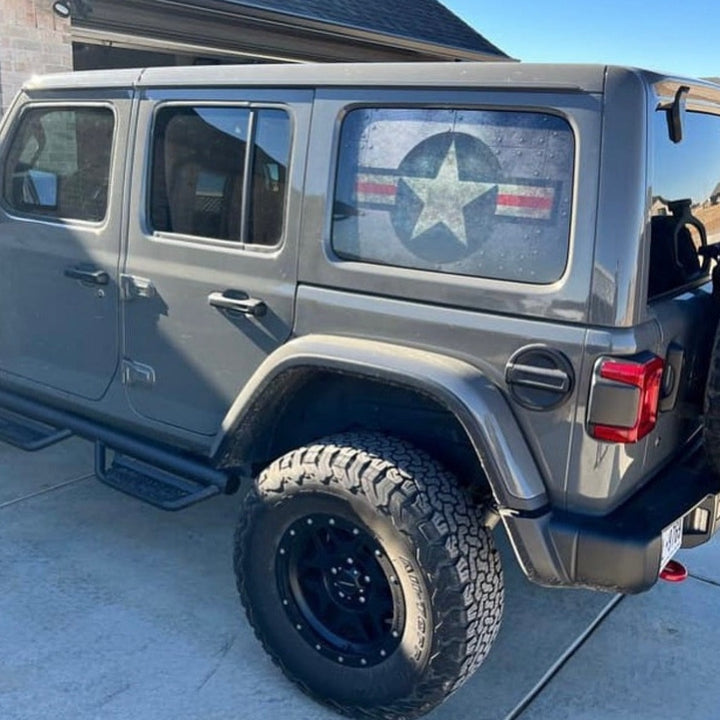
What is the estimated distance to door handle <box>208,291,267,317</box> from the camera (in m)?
2.65

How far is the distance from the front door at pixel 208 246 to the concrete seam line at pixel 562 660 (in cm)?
136

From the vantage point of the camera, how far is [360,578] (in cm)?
247

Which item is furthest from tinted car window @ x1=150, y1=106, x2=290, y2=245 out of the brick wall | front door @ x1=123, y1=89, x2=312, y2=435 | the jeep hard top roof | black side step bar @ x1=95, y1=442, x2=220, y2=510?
the brick wall

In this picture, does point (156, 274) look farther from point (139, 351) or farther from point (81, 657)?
point (81, 657)

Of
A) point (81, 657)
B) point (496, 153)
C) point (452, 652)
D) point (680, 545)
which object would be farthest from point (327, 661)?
point (496, 153)

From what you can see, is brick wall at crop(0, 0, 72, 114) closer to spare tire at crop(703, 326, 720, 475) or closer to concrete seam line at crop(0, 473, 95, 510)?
concrete seam line at crop(0, 473, 95, 510)

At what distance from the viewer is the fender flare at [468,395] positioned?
7.04 feet

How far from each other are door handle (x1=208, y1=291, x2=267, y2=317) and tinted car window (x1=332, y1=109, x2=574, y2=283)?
330mm

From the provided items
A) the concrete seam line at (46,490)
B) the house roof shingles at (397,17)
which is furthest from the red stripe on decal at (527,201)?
the house roof shingles at (397,17)

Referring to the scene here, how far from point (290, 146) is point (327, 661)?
1.60 metres

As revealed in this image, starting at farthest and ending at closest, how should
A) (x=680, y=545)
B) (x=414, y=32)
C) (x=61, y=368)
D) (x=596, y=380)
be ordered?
(x=414, y=32), (x=61, y=368), (x=680, y=545), (x=596, y=380)

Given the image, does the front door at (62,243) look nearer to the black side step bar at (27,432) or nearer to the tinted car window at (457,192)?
the black side step bar at (27,432)

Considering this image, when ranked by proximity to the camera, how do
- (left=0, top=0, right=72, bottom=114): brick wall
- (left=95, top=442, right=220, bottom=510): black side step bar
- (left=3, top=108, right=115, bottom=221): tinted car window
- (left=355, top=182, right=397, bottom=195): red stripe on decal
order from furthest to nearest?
(left=0, top=0, right=72, bottom=114): brick wall
(left=3, top=108, right=115, bottom=221): tinted car window
(left=95, top=442, right=220, bottom=510): black side step bar
(left=355, top=182, right=397, bottom=195): red stripe on decal

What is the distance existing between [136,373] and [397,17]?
30.4 feet
